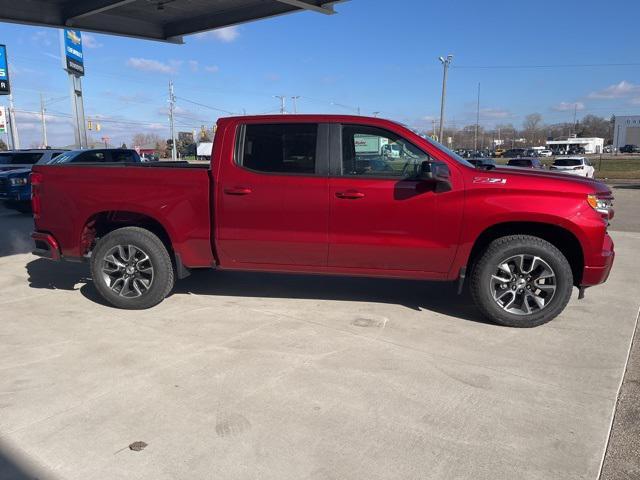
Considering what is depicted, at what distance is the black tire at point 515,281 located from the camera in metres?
4.70

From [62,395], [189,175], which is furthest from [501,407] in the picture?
[189,175]

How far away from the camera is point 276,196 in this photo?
4.98 meters

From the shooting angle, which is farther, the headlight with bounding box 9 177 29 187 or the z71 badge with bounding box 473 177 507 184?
the headlight with bounding box 9 177 29 187

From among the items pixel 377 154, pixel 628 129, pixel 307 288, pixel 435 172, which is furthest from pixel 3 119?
pixel 628 129

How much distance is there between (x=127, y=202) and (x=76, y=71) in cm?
2411

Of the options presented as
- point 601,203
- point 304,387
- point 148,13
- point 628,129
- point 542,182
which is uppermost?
point 628,129

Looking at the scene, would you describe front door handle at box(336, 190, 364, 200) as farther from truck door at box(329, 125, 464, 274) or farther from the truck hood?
the truck hood

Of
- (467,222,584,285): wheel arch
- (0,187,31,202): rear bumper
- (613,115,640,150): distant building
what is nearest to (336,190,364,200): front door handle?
(467,222,584,285): wheel arch

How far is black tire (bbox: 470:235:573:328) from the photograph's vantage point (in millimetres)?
4703

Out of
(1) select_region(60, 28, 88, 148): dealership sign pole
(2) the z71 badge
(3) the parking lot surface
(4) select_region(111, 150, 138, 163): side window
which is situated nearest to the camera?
(3) the parking lot surface

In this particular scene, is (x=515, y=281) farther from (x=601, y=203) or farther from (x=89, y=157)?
(x=89, y=157)

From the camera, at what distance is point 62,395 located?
3.55 meters

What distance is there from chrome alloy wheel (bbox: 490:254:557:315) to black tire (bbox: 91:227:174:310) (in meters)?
3.30

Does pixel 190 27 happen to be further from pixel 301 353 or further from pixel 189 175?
pixel 301 353
